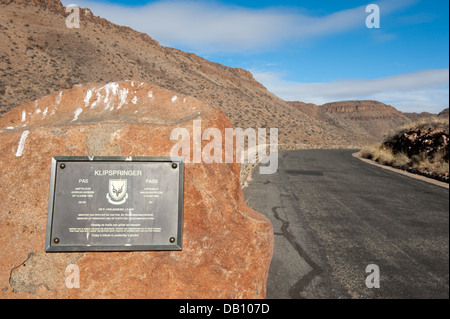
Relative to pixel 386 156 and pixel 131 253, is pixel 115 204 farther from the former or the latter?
pixel 386 156

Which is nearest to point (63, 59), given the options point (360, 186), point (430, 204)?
point (360, 186)

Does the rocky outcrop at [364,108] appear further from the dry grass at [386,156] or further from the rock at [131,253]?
the rock at [131,253]

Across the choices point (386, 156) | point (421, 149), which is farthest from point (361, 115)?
point (421, 149)

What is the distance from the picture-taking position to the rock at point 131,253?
2.65 metres

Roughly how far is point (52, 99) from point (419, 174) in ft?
43.6

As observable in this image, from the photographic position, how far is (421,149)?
13.7 m

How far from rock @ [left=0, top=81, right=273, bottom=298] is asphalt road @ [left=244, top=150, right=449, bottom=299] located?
112 cm

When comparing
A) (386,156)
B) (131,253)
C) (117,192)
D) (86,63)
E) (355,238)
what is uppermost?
(86,63)

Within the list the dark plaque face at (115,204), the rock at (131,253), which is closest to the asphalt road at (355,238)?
the rock at (131,253)

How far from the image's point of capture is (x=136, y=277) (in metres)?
2.67

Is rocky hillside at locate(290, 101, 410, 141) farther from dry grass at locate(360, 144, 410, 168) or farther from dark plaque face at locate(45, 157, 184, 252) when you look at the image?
dark plaque face at locate(45, 157, 184, 252)

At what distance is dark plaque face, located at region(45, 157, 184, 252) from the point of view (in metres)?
2.63

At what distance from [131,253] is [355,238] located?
410 centimetres

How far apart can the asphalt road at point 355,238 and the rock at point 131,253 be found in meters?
1.12
